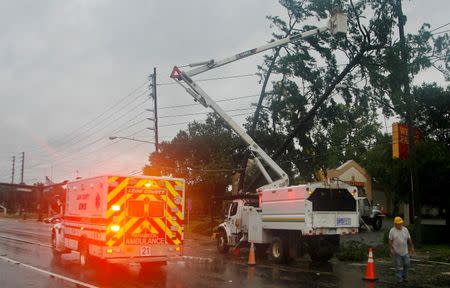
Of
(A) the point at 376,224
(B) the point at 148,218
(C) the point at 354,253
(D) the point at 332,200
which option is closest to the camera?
(B) the point at 148,218

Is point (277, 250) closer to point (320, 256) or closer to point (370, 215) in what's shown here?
point (320, 256)

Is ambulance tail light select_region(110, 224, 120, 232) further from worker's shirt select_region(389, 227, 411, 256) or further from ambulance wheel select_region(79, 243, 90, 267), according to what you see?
worker's shirt select_region(389, 227, 411, 256)

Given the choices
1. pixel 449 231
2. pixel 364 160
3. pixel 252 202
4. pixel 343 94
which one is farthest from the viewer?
pixel 364 160

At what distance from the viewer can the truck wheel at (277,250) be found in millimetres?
17719

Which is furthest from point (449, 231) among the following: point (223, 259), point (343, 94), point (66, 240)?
point (66, 240)

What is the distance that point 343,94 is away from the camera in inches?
1109

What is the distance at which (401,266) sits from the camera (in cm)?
1259

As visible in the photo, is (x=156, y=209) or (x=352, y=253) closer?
(x=156, y=209)

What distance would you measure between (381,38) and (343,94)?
12.8 feet

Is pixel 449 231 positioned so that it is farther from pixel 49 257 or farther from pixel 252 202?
pixel 49 257

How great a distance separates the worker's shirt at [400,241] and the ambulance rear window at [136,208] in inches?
260

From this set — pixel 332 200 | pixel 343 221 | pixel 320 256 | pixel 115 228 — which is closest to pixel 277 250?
pixel 320 256

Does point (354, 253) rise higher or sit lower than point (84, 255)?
lower

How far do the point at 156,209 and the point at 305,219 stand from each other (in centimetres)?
525
